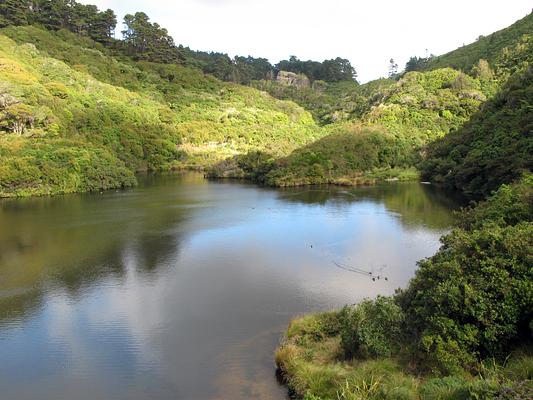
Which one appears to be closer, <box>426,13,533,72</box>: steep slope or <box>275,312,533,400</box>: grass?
<box>275,312,533,400</box>: grass

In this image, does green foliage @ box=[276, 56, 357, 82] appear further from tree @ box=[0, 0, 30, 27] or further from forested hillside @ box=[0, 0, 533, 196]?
tree @ box=[0, 0, 30, 27]

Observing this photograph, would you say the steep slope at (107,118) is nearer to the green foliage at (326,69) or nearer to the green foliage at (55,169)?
the green foliage at (55,169)

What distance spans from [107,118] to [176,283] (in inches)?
2759

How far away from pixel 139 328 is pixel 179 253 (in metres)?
11.9

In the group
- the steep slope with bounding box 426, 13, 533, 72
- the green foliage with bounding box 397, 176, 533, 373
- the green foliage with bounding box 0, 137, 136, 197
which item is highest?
the steep slope with bounding box 426, 13, 533, 72

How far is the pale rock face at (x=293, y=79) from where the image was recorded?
552 feet

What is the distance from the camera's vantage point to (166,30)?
141 meters

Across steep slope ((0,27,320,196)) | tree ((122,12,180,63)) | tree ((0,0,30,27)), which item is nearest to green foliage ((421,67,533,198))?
steep slope ((0,27,320,196))

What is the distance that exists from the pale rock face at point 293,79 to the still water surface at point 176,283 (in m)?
124

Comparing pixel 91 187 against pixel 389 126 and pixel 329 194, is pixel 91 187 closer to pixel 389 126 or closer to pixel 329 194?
pixel 329 194

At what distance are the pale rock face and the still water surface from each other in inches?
4897

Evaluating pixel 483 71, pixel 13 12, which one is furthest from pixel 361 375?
Answer: pixel 13 12

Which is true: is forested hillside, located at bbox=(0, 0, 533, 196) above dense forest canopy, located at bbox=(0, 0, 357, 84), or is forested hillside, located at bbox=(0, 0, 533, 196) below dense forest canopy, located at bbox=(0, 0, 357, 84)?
below

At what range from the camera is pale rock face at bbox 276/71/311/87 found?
16838 cm
